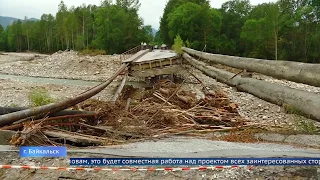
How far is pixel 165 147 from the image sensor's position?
4242 millimetres

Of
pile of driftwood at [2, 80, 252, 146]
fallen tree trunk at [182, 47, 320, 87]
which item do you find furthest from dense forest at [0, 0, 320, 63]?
pile of driftwood at [2, 80, 252, 146]

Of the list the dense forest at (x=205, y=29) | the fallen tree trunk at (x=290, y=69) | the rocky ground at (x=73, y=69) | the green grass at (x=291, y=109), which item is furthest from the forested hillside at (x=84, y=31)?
the green grass at (x=291, y=109)

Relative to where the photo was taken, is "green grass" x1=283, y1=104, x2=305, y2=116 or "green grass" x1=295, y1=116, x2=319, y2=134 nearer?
"green grass" x1=295, y1=116, x2=319, y2=134

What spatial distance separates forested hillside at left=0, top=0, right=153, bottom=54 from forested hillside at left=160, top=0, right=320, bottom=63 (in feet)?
29.9

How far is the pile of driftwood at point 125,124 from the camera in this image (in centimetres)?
462

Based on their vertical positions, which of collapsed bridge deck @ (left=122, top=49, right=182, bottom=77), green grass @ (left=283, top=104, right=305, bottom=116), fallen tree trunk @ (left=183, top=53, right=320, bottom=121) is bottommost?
green grass @ (left=283, top=104, right=305, bottom=116)

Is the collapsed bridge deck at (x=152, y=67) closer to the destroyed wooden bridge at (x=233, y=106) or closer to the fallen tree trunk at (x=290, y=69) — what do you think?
the destroyed wooden bridge at (x=233, y=106)

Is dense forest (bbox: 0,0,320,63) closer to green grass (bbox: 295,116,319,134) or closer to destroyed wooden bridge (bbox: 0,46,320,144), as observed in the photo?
destroyed wooden bridge (bbox: 0,46,320,144)

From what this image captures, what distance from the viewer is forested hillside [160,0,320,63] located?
46969 millimetres

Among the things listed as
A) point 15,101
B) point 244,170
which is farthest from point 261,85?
point 15,101

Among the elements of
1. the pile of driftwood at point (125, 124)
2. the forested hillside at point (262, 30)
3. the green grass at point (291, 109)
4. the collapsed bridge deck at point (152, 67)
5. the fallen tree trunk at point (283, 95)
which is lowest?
the pile of driftwood at point (125, 124)

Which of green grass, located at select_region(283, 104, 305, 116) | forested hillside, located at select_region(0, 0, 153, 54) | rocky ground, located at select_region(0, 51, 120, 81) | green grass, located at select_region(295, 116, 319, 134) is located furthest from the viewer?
forested hillside, located at select_region(0, 0, 153, 54)

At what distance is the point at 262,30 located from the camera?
164 feet

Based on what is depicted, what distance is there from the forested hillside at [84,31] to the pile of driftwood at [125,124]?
184 ft
